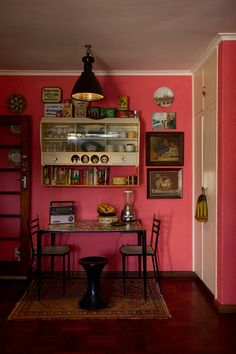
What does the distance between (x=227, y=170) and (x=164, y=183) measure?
126 cm

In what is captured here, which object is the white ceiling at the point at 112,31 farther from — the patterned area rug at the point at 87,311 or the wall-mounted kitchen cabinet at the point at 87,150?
the patterned area rug at the point at 87,311

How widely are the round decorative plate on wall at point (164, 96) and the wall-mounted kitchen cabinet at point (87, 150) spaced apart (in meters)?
0.47

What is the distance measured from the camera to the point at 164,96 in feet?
14.8

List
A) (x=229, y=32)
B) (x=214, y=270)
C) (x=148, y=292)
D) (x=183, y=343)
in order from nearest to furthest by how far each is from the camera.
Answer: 1. (x=183, y=343)
2. (x=229, y=32)
3. (x=214, y=270)
4. (x=148, y=292)

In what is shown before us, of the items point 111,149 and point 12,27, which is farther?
point 111,149

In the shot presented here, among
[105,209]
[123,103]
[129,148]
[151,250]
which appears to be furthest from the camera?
[123,103]

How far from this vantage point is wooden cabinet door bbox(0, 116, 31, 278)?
14.3 feet

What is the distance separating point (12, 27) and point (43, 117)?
55.0 inches

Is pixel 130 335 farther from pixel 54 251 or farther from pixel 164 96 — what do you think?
pixel 164 96

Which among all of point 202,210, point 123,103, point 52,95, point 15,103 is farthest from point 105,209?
point 15,103

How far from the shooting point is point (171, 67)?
433cm

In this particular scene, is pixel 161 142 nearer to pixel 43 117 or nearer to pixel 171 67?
pixel 171 67

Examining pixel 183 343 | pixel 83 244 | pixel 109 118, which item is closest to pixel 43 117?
pixel 109 118

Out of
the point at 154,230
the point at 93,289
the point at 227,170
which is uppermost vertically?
the point at 227,170
